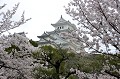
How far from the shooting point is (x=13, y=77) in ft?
16.5

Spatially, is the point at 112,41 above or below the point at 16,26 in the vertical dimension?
below

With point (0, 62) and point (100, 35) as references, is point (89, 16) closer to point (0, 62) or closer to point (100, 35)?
point (100, 35)

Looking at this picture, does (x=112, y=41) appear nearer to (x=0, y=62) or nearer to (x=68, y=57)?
(x=0, y=62)

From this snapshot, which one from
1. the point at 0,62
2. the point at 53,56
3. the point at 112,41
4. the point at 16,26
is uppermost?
the point at 16,26

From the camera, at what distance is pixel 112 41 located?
441 cm

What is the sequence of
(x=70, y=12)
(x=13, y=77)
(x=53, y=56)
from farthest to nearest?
(x=53, y=56)
(x=70, y=12)
(x=13, y=77)

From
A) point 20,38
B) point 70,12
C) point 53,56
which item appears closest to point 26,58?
point 20,38

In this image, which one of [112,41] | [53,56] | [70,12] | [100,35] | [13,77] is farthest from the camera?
[53,56]

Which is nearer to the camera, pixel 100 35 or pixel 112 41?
pixel 112 41

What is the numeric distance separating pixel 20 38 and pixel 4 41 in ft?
1.13

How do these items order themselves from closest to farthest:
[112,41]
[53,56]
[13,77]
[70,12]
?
[112,41]
[13,77]
[70,12]
[53,56]

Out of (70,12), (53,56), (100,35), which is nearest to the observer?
(100,35)

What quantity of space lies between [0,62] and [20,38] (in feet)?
2.00

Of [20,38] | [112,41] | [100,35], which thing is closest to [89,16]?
[100,35]
